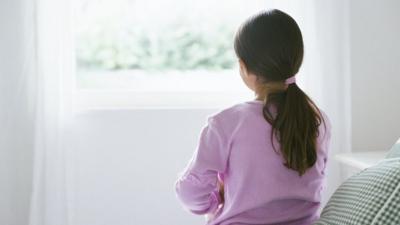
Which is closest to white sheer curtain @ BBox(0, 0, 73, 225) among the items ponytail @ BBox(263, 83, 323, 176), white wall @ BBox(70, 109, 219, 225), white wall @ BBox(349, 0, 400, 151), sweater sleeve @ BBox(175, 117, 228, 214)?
white wall @ BBox(70, 109, 219, 225)

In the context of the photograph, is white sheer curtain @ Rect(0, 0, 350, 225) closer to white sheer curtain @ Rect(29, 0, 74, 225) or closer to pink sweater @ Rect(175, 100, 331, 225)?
white sheer curtain @ Rect(29, 0, 74, 225)

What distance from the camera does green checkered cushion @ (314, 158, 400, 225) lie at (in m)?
0.95

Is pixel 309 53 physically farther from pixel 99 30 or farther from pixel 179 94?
pixel 99 30

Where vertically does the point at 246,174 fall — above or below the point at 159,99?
below

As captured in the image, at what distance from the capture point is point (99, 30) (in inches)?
87.1

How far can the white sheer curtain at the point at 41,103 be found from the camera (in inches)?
76.7

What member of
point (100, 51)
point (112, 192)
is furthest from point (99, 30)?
point (112, 192)

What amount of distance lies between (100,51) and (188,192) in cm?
113

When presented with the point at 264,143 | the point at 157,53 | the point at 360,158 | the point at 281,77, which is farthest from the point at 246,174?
the point at 157,53

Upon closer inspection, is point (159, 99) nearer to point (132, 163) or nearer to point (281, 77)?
point (132, 163)

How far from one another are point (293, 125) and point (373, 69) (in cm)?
110

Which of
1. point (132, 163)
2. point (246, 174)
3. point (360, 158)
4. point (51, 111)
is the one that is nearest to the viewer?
point (246, 174)

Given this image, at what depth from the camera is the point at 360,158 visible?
1880 millimetres

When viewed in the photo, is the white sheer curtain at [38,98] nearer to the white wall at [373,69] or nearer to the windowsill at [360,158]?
the windowsill at [360,158]
